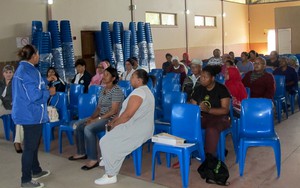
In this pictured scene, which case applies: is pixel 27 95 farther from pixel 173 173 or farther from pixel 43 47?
pixel 43 47

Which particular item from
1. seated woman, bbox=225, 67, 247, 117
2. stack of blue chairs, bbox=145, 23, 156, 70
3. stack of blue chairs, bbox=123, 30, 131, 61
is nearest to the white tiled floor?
seated woman, bbox=225, 67, 247, 117

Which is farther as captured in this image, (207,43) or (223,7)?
(223,7)

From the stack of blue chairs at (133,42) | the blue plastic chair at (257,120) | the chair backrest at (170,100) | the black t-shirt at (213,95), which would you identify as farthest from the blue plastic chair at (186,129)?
the stack of blue chairs at (133,42)

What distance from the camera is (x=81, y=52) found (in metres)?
10.1

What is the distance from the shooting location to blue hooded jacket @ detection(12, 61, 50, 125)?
3.43 metres

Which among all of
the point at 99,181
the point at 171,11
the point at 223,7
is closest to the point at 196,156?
the point at 99,181

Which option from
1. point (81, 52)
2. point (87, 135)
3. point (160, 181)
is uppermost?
point (81, 52)

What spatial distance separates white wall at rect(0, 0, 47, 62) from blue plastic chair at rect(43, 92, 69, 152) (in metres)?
3.63

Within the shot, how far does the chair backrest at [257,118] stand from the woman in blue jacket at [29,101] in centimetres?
213

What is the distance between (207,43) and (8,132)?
11.1 meters

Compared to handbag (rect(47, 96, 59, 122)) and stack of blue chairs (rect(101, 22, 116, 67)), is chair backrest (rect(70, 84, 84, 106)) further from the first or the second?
stack of blue chairs (rect(101, 22, 116, 67))

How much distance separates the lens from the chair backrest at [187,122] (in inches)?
149

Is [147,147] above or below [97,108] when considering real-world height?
below

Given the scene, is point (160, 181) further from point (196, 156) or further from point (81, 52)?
point (81, 52)
